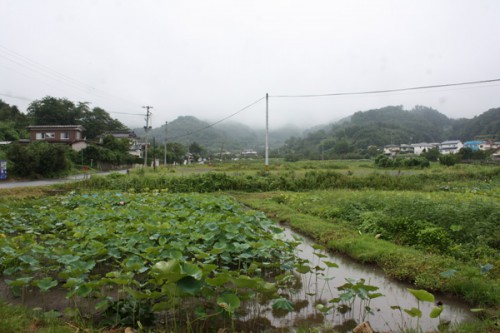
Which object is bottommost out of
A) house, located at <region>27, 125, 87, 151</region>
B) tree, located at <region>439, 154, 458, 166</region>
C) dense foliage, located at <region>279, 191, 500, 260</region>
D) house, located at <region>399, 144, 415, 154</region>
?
dense foliage, located at <region>279, 191, 500, 260</region>

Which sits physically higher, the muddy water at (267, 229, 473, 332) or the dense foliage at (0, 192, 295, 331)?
the dense foliage at (0, 192, 295, 331)

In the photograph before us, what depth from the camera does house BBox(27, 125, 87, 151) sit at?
45500 millimetres

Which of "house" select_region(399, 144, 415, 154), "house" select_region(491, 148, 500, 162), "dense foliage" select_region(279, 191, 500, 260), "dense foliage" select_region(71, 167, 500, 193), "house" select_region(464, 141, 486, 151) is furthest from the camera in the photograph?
"house" select_region(399, 144, 415, 154)

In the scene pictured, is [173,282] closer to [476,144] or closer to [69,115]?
[69,115]

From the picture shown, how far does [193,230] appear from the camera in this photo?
21.6ft

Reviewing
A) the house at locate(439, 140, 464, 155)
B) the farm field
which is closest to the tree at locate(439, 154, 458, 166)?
the farm field

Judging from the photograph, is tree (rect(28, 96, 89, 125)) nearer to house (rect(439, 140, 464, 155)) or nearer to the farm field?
the farm field

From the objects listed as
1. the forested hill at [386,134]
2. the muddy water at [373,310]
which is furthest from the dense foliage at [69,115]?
the muddy water at [373,310]

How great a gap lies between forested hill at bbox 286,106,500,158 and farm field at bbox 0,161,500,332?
196ft

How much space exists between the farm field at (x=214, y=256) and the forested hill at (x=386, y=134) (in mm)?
59684

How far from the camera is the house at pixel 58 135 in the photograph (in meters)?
45.5

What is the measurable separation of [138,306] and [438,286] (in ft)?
16.5

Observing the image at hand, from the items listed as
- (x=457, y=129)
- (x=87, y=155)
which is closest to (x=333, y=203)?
(x=87, y=155)

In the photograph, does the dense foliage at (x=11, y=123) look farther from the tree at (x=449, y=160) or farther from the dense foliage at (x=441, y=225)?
the tree at (x=449, y=160)
